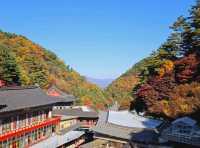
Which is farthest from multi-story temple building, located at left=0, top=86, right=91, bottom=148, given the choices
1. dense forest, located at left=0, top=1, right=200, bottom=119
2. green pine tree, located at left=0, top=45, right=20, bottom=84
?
green pine tree, located at left=0, top=45, right=20, bottom=84

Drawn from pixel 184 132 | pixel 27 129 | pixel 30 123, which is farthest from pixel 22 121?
pixel 184 132

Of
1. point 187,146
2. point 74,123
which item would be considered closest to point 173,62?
point 187,146

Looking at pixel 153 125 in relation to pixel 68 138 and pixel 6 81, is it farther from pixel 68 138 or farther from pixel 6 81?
pixel 6 81

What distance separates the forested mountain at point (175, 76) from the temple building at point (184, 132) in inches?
100

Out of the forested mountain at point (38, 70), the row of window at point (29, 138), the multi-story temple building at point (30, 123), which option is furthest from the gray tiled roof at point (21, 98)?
the forested mountain at point (38, 70)

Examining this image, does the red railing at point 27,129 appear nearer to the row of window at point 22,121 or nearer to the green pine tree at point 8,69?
the row of window at point 22,121

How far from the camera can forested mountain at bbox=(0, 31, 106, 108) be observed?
49156 mm

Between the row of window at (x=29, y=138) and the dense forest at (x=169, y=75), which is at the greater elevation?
the dense forest at (x=169, y=75)

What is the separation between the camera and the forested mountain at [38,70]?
Answer: 49156mm

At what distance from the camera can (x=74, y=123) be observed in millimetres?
45688

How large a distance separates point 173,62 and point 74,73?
68.1 m

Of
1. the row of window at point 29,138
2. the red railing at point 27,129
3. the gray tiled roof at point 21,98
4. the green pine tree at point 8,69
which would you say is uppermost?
the green pine tree at point 8,69

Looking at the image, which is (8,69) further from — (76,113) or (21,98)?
(21,98)

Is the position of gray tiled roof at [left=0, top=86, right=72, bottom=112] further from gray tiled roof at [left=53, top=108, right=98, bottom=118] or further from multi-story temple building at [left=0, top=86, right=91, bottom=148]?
gray tiled roof at [left=53, top=108, right=98, bottom=118]
